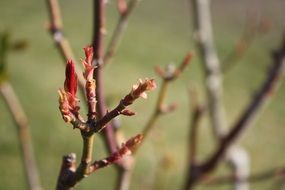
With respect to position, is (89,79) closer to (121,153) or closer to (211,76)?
(121,153)

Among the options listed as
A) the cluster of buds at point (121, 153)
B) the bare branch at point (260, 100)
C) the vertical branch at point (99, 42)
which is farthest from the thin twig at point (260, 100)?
the cluster of buds at point (121, 153)

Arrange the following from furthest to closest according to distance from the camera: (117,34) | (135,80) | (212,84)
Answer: (135,80)
(212,84)
(117,34)

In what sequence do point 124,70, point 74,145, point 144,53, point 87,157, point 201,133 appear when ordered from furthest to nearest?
point 144,53 → point 124,70 → point 201,133 → point 74,145 → point 87,157

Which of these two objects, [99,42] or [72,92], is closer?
[72,92]

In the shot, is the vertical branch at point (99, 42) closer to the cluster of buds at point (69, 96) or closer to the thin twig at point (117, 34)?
the thin twig at point (117, 34)

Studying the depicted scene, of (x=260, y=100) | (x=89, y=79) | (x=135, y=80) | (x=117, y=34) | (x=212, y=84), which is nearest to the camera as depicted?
(x=89, y=79)

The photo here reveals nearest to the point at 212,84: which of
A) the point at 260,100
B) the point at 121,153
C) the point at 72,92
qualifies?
the point at 260,100

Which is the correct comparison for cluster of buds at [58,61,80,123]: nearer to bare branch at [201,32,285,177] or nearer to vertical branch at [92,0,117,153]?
vertical branch at [92,0,117,153]

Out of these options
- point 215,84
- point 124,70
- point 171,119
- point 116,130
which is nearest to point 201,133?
point 171,119

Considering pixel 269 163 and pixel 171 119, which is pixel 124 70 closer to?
pixel 171 119
